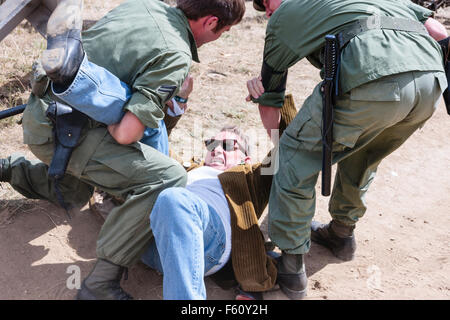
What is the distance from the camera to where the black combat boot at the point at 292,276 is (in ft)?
9.45

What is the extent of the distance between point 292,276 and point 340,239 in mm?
608

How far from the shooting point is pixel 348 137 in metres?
2.62

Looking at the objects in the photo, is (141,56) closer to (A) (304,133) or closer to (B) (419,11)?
(A) (304,133)

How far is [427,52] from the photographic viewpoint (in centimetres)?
256

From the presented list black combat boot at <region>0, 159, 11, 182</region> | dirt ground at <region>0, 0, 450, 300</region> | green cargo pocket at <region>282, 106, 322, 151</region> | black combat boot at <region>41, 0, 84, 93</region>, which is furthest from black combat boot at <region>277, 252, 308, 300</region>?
black combat boot at <region>0, 159, 11, 182</region>

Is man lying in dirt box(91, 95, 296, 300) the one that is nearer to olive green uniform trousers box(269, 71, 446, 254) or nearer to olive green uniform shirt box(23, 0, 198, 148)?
olive green uniform trousers box(269, 71, 446, 254)

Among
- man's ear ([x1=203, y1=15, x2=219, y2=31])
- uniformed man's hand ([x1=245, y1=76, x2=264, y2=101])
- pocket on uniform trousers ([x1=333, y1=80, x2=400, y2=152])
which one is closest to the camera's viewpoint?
pocket on uniform trousers ([x1=333, y1=80, x2=400, y2=152])

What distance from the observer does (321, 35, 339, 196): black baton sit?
250 centimetres

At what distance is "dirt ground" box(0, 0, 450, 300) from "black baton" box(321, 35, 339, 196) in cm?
88

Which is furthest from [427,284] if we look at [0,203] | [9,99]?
[9,99]

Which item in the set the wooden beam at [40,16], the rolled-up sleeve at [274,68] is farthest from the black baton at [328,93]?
the wooden beam at [40,16]

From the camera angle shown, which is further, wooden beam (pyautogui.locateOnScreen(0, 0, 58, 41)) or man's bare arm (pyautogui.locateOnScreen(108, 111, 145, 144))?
wooden beam (pyautogui.locateOnScreen(0, 0, 58, 41))

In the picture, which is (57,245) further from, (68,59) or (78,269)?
(68,59)

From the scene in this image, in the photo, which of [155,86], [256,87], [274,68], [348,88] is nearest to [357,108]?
[348,88]
